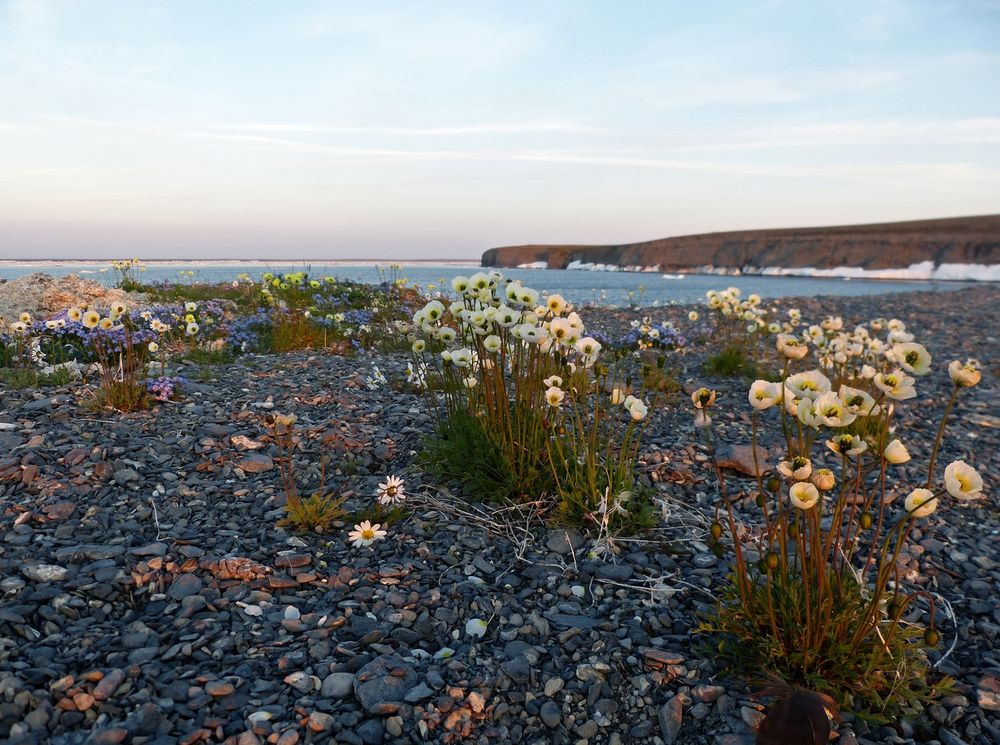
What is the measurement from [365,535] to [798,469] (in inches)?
95.8

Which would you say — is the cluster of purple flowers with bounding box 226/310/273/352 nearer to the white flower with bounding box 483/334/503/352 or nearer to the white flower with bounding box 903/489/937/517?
the white flower with bounding box 483/334/503/352

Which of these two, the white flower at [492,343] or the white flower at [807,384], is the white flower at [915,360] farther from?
the white flower at [492,343]

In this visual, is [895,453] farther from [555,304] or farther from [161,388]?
[161,388]

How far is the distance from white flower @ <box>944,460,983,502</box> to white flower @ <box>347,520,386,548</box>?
2.77 m

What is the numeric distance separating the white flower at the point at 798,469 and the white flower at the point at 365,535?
2279 mm

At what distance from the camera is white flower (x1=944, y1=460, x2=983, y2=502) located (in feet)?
6.93

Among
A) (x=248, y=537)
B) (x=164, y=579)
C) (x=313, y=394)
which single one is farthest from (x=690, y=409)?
(x=164, y=579)

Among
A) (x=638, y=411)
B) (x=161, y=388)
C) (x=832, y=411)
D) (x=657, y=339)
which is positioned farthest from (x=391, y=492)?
(x=657, y=339)

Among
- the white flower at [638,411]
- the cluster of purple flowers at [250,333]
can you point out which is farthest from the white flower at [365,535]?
the cluster of purple flowers at [250,333]

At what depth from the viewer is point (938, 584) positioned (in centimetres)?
346

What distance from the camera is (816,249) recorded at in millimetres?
90625

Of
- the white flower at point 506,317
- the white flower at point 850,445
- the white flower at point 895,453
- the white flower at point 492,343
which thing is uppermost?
the white flower at point 506,317

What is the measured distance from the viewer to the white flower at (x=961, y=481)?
2113mm

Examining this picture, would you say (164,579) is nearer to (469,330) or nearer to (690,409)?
(469,330)
